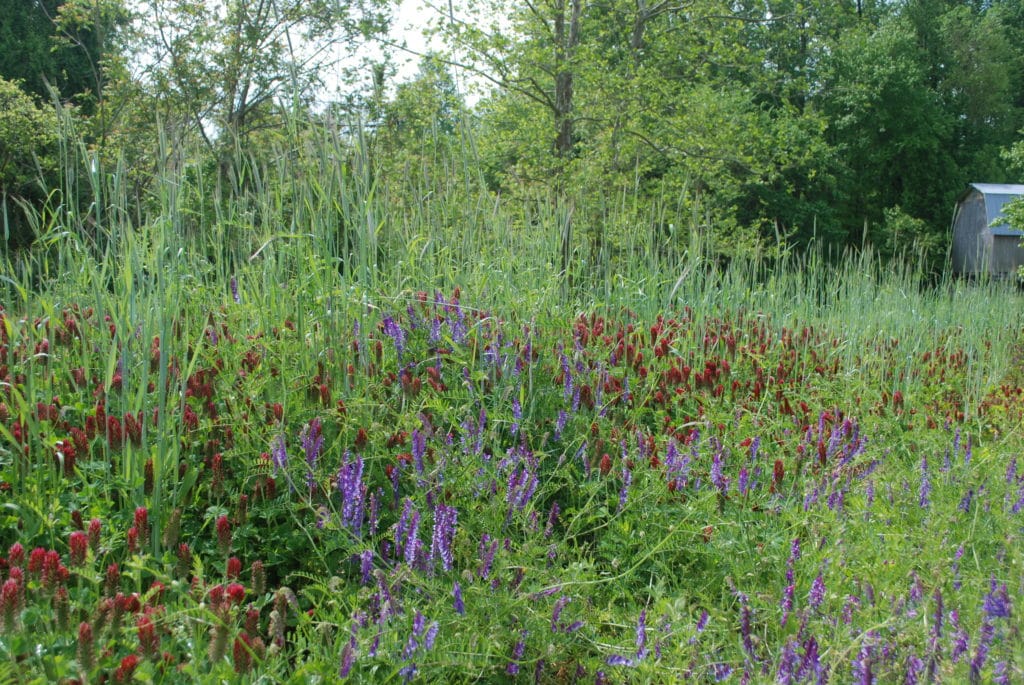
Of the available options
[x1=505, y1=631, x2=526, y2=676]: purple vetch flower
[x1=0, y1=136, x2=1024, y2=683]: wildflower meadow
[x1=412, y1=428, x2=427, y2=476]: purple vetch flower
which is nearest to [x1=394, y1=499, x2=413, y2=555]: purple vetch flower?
[x1=0, y1=136, x2=1024, y2=683]: wildflower meadow

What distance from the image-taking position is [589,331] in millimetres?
3531

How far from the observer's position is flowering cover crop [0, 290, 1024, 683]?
1491mm

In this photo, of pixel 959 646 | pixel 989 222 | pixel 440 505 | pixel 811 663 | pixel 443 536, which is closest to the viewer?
pixel 811 663

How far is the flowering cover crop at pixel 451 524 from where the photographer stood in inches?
58.7

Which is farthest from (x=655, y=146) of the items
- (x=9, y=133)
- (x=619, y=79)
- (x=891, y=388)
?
(x=9, y=133)

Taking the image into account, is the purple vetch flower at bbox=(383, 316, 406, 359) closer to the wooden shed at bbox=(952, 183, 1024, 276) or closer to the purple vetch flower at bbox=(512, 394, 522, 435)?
the purple vetch flower at bbox=(512, 394, 522, 435)

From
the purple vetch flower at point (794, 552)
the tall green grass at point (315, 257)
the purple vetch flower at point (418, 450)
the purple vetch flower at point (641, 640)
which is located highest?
the tall green grass at point (315, 257)

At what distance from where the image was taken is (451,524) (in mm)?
1854

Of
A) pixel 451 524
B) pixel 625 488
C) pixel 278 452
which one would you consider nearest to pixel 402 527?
pixel 451 524

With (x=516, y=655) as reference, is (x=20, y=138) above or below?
above

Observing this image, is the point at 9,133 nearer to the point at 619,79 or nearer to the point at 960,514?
the point at 619,79

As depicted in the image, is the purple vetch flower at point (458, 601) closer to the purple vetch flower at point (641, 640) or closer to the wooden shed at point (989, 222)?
the purple vetch flower at point (641, 640)

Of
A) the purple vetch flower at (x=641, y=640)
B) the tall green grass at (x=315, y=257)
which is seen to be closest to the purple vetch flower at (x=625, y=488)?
the purple vetch flower at (x=641, y=640)

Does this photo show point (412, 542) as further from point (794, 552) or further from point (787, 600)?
point (794, 552)
